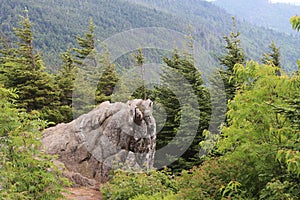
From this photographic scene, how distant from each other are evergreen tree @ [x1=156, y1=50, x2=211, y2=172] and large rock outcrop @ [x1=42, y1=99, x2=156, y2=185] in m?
3.95

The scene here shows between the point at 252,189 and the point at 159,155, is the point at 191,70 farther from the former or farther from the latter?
the point at 252,189

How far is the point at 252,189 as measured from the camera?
5.66m

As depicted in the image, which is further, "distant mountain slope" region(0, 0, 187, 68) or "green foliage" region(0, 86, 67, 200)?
"distant mountain slope" region(0, 0, 187, 68)

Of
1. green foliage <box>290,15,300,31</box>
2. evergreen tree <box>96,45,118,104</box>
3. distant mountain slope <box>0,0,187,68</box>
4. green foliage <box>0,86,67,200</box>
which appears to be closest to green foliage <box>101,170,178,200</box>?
green foliage <box>0,86,67,200</box>

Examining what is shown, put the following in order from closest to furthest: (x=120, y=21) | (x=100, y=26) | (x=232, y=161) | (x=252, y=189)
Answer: (x=252, y=189)
(x=232, y=161)
(x=100, y=26)
(x=120, y=21)

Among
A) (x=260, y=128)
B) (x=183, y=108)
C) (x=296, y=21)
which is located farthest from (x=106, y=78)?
(x=296, y=21)

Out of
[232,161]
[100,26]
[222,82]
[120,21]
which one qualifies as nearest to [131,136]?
[232,161]

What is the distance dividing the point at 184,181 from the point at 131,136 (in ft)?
16.0

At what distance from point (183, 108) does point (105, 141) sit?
6.01 metres

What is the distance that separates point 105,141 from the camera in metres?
11.7

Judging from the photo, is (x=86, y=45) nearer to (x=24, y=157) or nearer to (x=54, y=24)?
(x=24, y=157)

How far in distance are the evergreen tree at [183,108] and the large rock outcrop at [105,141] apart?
395cm

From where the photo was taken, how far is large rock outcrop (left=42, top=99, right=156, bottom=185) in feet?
37.3

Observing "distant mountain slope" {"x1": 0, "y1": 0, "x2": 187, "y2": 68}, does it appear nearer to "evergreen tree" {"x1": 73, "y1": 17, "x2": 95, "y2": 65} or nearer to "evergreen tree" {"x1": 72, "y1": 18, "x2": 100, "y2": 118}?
"evergreen tree" {"x1": 73, "y1": 17, "x2": 95, "y2": 65}
